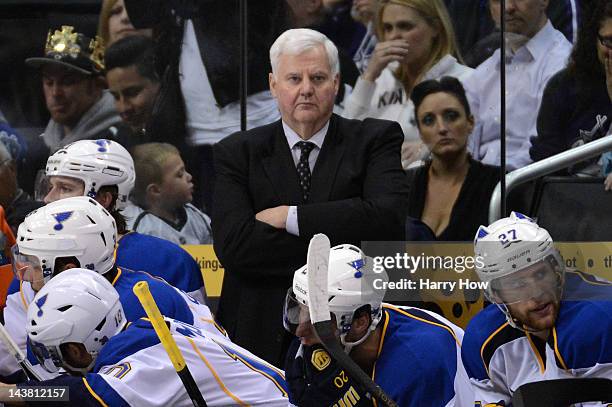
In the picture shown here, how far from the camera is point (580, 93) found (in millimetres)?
6043

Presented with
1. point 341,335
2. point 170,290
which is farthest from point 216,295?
point 341,335

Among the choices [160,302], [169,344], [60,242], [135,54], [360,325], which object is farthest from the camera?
[135,54]

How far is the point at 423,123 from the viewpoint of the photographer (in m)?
6.13

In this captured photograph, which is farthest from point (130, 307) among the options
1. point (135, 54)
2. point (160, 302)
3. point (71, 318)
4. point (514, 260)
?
point (135, 54)

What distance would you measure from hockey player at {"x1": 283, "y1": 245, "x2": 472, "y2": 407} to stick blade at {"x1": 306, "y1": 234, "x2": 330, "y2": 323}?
12.4 inches

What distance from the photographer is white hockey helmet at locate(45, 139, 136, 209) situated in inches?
209

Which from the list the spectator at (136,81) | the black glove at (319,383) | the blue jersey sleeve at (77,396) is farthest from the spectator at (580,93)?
the blue jersey sleeve at (77,396)

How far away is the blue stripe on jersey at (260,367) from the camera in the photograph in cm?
416

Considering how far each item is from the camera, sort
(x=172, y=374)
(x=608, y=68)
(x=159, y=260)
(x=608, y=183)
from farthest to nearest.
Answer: (x=608, y=68), (x=608, y=183), (x=159, y=260), (x=172, y=374)

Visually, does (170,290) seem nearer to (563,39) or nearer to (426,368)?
(426,368)

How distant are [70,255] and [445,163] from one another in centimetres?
205

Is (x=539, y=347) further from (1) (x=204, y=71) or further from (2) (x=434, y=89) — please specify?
(1) (x=204, y=71)

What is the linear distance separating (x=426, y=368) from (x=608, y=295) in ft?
2.40

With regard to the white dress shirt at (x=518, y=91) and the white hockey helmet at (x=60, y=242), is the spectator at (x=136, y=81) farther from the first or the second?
the white hockey helmet at (x=60, y=242)
